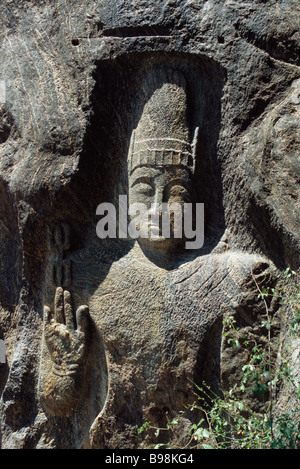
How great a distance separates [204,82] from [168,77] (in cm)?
16

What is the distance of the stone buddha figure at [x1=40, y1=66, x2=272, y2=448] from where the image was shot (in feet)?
12.1

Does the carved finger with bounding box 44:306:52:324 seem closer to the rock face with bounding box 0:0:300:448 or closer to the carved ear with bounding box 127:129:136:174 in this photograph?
the rock face with bounding box 0:0:300:448

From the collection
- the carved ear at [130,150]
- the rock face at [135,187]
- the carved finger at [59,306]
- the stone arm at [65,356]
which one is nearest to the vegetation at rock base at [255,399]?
the rock face at [135,187]

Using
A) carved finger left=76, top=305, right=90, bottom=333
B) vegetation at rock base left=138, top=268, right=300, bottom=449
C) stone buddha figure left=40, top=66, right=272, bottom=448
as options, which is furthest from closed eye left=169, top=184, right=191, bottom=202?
carved finger left=76, top=305, right=90, bottom=333

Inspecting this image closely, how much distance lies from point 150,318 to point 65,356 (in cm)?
43

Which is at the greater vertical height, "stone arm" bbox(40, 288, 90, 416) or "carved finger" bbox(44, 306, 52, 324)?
"carved finger" bbox(44, 306, 52, 324)

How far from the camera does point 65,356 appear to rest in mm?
3854

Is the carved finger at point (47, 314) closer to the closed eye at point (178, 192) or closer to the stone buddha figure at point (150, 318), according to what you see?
the stone buddha figure at point (150, 318)

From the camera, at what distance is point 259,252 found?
373 centimetres

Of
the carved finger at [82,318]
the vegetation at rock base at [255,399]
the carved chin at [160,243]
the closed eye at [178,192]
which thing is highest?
the closed eye at [178,192]

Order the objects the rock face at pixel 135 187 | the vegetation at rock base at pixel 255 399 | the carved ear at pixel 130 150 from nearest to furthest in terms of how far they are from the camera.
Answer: the vegetation at rock base at pixel 255 399, the rock face at pixel 135 187, the carved ear at pixel 130 150

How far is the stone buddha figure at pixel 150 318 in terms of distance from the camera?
368 centimetres

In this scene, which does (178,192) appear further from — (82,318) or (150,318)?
(82,318)

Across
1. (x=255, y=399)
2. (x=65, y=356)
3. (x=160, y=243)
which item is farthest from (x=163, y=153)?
(x=255, y=399)
